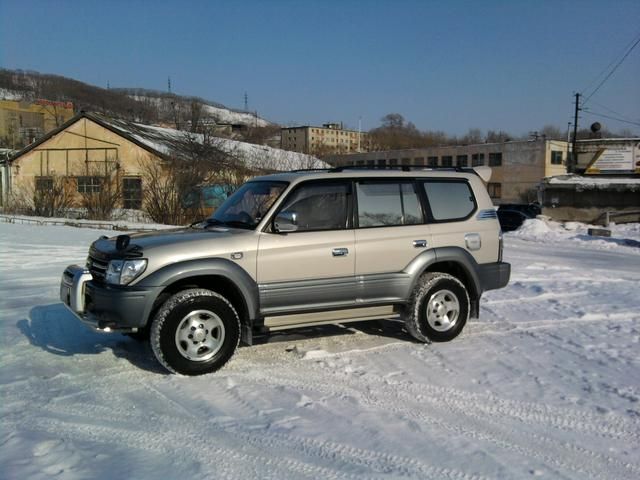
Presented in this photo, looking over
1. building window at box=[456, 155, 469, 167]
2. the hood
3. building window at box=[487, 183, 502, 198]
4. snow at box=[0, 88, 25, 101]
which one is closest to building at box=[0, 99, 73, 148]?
snow at box=[0, 88, 25, 101]

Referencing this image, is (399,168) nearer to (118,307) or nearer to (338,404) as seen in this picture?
(338,404)

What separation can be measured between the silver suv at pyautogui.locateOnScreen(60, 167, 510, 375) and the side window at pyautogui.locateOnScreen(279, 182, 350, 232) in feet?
0.04

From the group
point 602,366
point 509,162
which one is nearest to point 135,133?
point 602,366

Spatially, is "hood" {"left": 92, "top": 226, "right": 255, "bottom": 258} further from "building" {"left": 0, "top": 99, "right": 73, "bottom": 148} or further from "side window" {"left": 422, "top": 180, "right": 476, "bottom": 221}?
"building" {"left": 0, "top": 99, "right": 73, "bottom": 148}

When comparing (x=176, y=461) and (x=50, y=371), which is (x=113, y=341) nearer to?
(x=50, y=371)

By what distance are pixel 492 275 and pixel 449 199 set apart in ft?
3.47

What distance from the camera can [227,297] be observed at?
579cm

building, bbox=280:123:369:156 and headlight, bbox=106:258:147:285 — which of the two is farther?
building, bbox=280:123:369:156

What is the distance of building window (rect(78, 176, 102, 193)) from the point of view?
27359 millimetres

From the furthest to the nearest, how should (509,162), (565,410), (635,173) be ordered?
(509,162)
(635,173)
(565,410)

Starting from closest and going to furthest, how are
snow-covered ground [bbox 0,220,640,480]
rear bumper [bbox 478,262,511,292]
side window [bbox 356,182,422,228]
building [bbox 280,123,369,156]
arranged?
snow-covered ground [bbox 0,220,640,480] → side window [bbox 356,182,422,228] → rear bumper [bbox 478,262,511,292] → building [bbox 280,123,369,156]

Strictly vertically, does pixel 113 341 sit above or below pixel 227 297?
below

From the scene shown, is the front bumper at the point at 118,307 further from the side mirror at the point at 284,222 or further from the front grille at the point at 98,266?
the side mirror at the point at 284,222

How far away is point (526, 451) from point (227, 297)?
3091 millimetres
